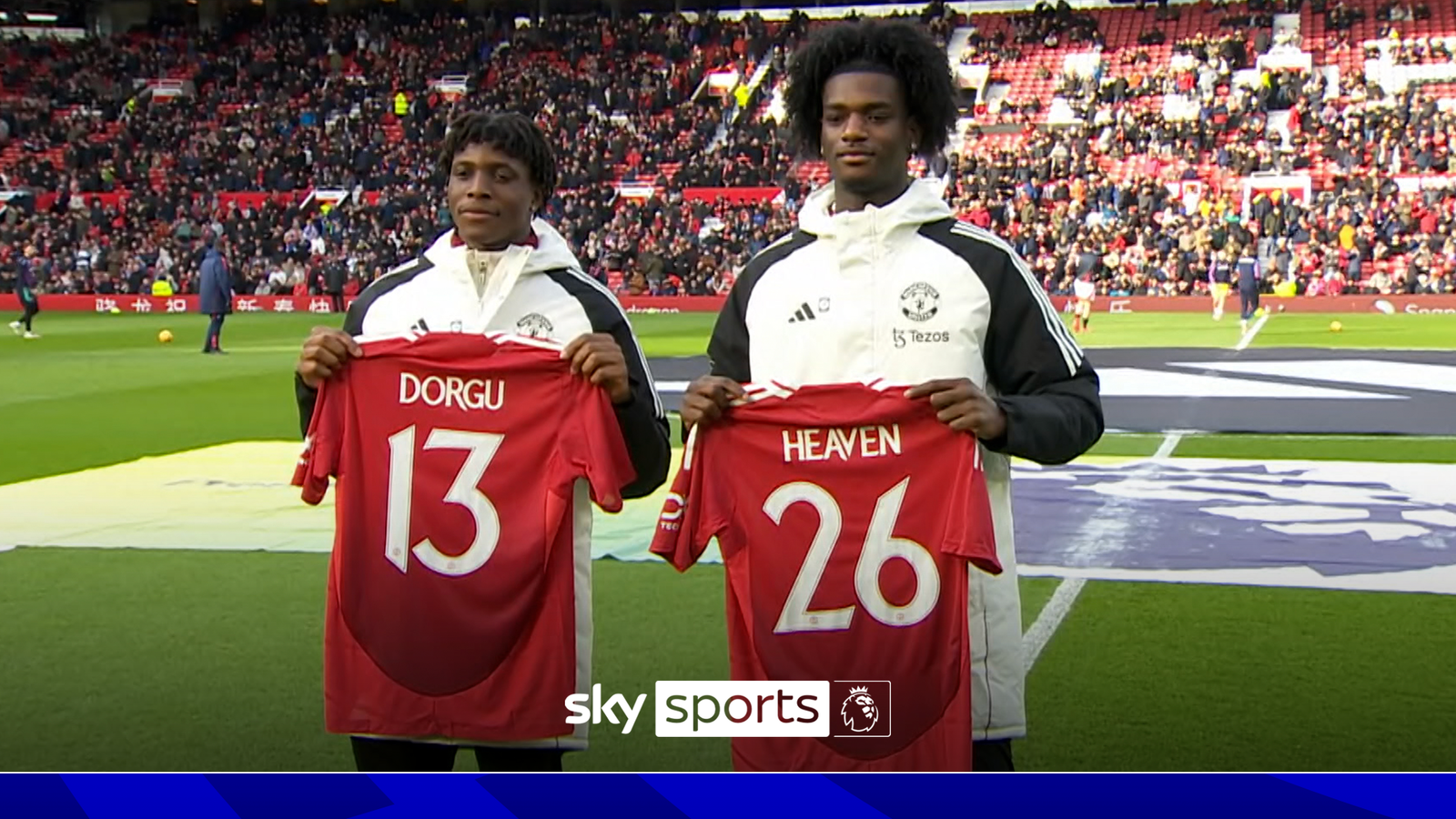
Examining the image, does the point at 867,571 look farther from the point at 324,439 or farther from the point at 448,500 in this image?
the point at 324,439

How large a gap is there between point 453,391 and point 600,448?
0.39 m

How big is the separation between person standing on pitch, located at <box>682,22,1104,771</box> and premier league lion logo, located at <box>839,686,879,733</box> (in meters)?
0.22

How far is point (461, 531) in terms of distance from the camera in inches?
151

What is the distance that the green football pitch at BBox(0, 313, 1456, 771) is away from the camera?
4.91 m

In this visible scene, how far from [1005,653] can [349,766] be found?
2141 mm

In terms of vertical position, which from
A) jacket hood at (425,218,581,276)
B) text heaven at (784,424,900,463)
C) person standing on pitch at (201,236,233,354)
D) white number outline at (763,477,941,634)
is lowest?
person standing on pitch at (201,236,233,354)

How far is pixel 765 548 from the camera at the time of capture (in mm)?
3643

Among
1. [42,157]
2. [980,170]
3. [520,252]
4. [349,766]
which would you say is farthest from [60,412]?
[42,157]

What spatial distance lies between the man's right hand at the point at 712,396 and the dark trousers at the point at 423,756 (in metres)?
0.86

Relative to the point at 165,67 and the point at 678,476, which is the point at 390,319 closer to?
the point at 678,476

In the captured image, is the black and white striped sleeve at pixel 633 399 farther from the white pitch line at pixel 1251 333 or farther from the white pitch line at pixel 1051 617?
the white pitch line at pixel 1251 333

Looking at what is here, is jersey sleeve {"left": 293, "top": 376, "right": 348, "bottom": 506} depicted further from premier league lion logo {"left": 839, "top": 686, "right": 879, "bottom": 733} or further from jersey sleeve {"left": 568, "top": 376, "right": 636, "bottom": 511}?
premier league lion logo {"left": 839, "top": 686, "right": 879, "bottom": 733}

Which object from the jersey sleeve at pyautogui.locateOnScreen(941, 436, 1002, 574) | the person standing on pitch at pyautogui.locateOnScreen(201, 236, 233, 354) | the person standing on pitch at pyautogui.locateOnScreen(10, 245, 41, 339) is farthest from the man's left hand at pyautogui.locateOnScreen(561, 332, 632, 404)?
the person standing on pitch at pyautogui.locateOnScreen(10, 245, 41, 339)

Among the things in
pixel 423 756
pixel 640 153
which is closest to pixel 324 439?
pixel 423 756
